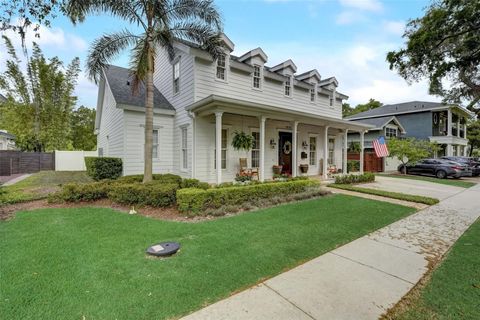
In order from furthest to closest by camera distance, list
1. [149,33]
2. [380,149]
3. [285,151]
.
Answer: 1. [380,149]
2. [285,151]
3. [149,33]

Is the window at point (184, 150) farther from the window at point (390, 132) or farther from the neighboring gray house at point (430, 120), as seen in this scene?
the neighboring gray house at point (430, 120)

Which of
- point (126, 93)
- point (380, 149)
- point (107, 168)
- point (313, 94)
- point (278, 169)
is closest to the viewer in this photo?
point (107, 168)

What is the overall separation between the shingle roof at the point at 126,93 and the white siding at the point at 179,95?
0.42m

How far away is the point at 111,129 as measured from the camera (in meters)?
12.7

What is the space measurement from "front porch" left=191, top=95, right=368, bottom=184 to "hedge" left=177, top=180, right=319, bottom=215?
1.28 m

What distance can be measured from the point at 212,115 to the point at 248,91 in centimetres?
263

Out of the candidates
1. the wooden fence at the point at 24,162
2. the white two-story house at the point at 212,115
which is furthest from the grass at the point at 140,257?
the wooden fence at the point at 24,162

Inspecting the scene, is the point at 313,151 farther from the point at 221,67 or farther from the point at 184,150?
the point at 184,150

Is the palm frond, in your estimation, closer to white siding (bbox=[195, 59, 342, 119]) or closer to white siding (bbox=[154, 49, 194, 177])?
white siding (bbox=[154, 49, 194, 177])

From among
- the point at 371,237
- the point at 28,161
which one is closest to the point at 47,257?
the point at 371,237

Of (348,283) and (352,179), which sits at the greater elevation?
(352,179)

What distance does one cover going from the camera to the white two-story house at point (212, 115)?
9.70 metres

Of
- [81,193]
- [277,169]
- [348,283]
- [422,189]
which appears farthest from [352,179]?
[81,193]

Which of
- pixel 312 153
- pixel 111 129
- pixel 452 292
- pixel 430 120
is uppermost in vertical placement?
pixel 430 120
